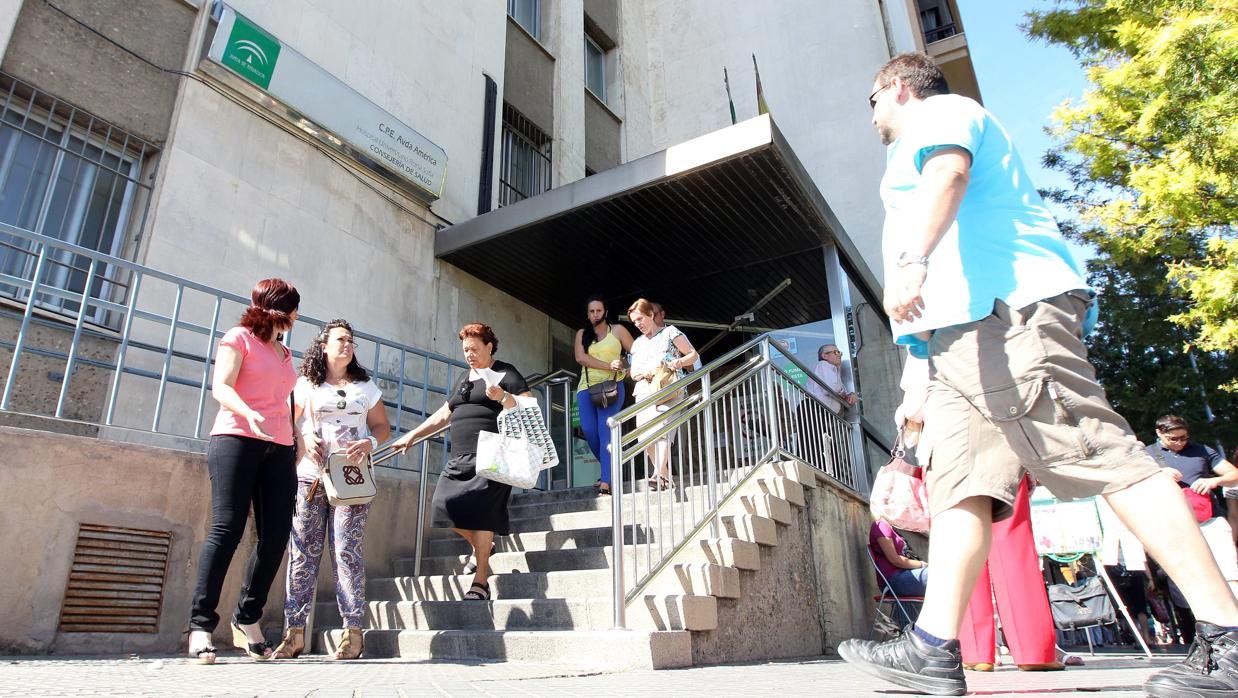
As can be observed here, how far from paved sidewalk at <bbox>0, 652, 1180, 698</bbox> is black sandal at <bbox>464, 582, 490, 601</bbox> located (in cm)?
83

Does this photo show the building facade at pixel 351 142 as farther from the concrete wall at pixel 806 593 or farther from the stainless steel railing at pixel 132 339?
the concrete wall at pixel 806 593

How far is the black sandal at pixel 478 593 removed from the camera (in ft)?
14.7

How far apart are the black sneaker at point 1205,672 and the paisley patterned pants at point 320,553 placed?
362 centimetres

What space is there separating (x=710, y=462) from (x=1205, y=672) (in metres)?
3.08

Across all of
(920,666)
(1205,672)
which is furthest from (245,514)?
(1205,672)

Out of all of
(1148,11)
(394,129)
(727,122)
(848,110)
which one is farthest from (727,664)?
(727,122)

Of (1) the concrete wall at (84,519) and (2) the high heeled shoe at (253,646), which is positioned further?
(1) the concrete wall at (84,519)

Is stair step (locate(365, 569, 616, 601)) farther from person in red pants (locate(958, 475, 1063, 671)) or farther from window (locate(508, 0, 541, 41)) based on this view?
window (locate(508, 0, 541, 41))

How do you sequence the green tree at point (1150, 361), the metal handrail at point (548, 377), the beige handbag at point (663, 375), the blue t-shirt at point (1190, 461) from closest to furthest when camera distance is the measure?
the beige handbag at point (663, 375)
the blue t-shirt at point (1190, 461)
the metal handrail at point (548, 377)
the green tree at point (1150, 361)

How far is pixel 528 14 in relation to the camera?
40.0 feet

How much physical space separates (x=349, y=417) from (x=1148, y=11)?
10795 millimetres

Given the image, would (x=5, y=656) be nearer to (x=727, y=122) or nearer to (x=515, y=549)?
(x=515, y=549)

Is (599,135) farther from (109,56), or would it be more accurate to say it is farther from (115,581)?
(115,581)

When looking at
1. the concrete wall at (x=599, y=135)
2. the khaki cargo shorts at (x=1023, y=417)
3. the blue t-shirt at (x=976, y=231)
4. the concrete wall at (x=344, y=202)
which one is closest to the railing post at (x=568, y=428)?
the concrete wall at (x=344, y=202)
